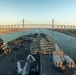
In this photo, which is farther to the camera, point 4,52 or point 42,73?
point 4,52

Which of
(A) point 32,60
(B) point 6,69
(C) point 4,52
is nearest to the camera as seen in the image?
(B) point 6,69

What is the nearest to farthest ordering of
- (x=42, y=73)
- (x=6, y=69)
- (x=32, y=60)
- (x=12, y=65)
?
(x=42, y=73) < (x=6, y=69) < (x=12, y=65) < (x=32, y=60)

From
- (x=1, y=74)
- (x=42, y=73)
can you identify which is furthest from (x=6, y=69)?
(x=42, y=73)

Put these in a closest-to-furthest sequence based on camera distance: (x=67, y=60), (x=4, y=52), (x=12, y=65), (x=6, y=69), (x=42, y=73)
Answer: (x=42, y=73) < (x=67, y=60) < (x=6, y=69) < (x=12, y=65) < (x=4, y=52)

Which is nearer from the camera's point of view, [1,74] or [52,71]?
[52,71]

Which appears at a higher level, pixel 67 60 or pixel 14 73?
pixel 67 60

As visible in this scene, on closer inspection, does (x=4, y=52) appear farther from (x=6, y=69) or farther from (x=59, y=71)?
(x=59, y=71)

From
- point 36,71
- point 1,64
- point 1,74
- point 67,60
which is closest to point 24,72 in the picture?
point 36,71

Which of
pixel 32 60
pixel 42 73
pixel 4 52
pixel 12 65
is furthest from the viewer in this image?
pixel 4 52

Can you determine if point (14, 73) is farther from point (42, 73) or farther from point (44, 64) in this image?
point (42, 73)
